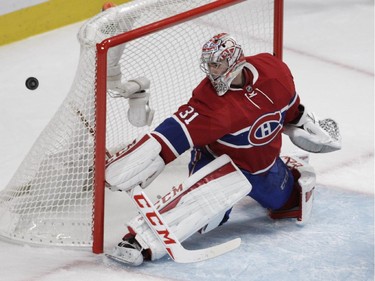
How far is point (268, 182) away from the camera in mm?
3721

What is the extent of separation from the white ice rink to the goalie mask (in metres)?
0.51

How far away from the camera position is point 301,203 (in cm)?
377

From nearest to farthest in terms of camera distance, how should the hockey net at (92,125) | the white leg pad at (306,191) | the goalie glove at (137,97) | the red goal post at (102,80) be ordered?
the red goal post at (102,80), the hockey net at (92,125), the goalie glove at (137,97), the white leg pad at (306,191)

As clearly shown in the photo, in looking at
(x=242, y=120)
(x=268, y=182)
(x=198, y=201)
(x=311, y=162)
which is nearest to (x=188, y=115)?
(x=242, y=120)

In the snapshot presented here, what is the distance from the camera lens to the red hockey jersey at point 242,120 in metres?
3.48

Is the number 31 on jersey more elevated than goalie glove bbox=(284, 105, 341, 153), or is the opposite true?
the number 31 on jersey

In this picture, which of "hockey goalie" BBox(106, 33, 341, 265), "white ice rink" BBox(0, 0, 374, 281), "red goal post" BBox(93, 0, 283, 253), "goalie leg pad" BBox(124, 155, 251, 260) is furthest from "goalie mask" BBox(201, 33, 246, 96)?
"white ice rink" BBox(0, 0, 374, 281)

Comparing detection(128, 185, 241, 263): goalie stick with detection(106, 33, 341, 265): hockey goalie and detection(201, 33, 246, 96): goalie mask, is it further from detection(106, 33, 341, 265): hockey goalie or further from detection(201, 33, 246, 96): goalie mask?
detection(201, 33, 246, 96): goalie mask

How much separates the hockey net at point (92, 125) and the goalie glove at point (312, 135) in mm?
363

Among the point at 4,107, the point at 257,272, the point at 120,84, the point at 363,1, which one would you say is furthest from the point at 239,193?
the point at 363,1

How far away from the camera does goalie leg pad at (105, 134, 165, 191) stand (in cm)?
349

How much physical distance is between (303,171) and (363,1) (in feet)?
6.73

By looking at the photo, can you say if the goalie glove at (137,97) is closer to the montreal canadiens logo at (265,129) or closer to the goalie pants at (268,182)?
the goalie pants at (268,182)

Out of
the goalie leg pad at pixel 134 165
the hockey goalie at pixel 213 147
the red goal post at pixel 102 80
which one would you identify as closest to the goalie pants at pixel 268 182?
the hockey goalie at pixel 213 147
